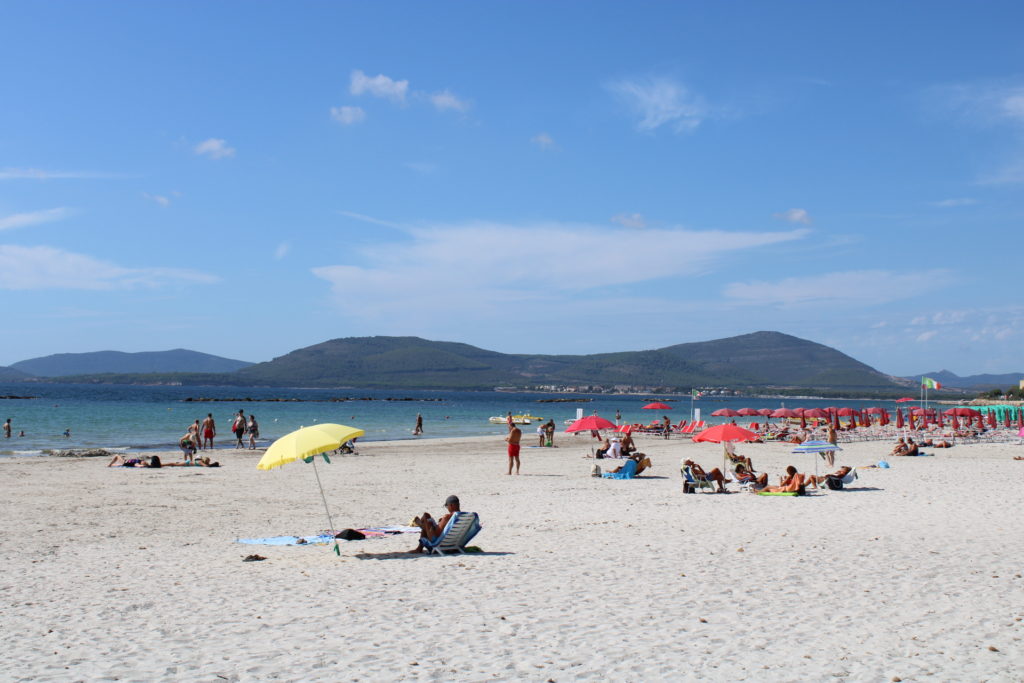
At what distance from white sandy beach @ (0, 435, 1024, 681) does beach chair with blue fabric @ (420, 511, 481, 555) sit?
0.22 meters

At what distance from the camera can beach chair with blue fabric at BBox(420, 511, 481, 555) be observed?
1007 cm

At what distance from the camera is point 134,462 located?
74.3 ft

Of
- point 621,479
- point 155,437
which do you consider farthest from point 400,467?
point 155,437

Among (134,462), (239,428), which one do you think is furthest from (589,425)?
(239,428)

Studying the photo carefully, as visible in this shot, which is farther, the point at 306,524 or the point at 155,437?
the point at 155,437

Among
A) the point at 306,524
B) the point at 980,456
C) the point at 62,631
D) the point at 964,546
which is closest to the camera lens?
the point at 62,631

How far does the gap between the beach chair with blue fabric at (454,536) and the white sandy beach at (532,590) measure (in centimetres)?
22

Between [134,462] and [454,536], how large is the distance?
A: 15.7m

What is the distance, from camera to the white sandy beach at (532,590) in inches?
Answer: 237

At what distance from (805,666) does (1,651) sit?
19.1ft

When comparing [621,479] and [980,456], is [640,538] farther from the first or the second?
[980,456]

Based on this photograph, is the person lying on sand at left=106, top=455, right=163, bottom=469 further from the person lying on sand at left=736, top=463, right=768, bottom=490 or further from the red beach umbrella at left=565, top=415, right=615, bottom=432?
the person lying on sand at left=736, top=463, right=768, bottom=490

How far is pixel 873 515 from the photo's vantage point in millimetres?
13008

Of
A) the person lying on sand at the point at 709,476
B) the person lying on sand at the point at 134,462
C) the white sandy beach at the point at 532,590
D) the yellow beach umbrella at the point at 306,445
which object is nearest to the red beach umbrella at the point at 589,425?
the person lying on sand at the point at 709,476
